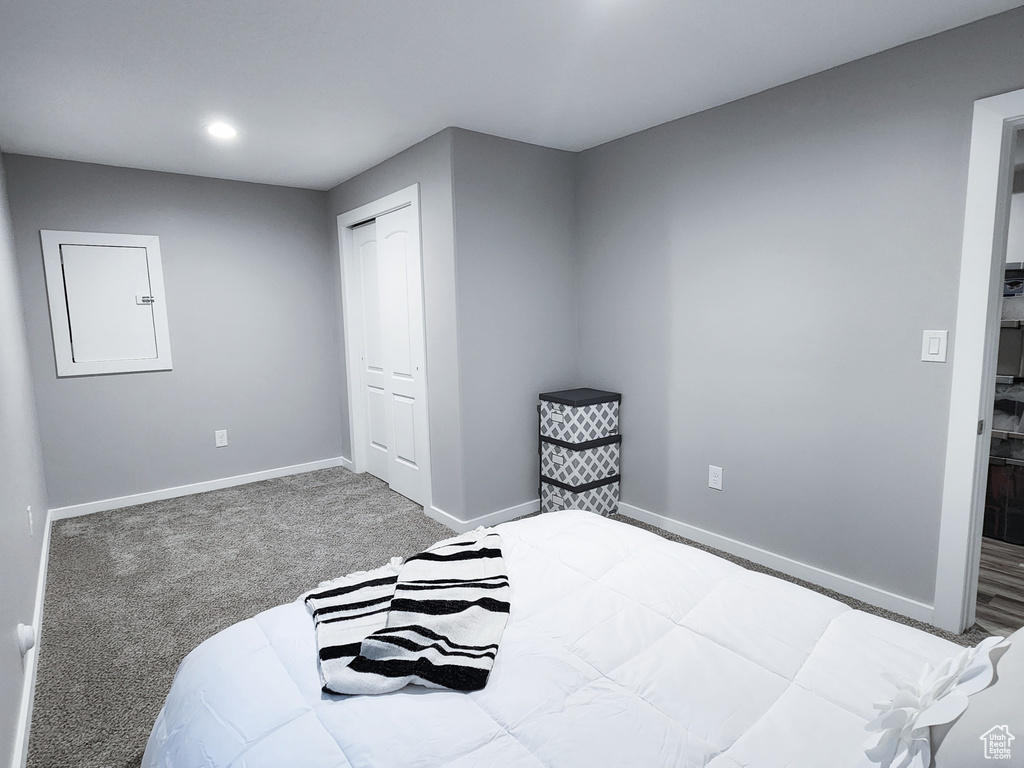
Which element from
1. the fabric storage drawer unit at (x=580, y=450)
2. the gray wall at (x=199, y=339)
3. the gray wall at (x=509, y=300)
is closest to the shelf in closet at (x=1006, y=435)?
the fabric storage drawer unit at (x=580, y=450)

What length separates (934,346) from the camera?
221cm

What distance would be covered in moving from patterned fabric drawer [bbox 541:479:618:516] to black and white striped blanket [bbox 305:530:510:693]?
65.5 inches

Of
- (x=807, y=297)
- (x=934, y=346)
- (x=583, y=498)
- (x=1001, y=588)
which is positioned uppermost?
(x=807, y=297)

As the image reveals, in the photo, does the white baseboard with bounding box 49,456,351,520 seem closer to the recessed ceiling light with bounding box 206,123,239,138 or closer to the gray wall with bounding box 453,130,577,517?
the gray wall with bounding box 453,130,577,517

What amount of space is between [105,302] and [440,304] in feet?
7.87

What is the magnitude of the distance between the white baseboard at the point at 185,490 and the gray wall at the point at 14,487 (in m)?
0.24

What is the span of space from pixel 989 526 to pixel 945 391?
1.68 meters

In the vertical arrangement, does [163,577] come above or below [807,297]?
below

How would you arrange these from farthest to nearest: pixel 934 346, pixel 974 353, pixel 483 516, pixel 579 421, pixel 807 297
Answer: pixel 483 516 < pixel 579 421 < pixel 807 297 < pixel 934 346 < pixel 974 353

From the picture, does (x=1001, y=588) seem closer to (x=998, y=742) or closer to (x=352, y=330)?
(x=998, y=742)

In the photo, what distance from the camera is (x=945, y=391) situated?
2195 mm

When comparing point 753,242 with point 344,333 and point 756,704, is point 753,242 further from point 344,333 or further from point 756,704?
point 344,333

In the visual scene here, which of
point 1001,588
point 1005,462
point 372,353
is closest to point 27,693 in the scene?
point 372,353

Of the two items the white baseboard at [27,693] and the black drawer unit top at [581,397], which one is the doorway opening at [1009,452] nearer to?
the black drawer unit top at [581,397]
